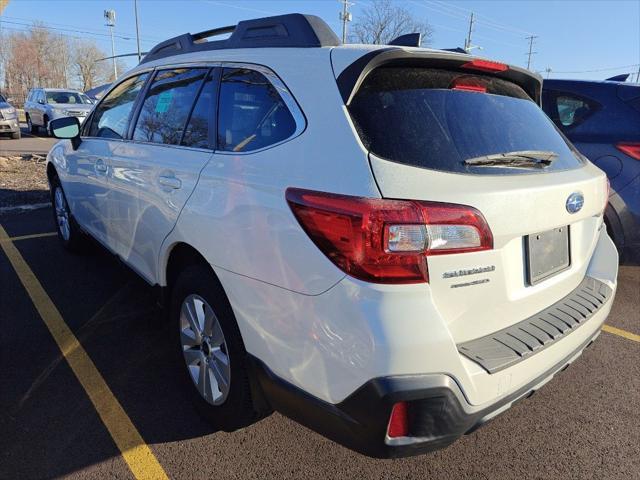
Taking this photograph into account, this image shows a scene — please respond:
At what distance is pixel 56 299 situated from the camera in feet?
12.8

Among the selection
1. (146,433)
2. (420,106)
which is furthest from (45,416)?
(420,106)

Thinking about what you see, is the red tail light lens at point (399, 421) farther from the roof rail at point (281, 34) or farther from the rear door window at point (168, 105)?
the rear door window at point (168, 105)

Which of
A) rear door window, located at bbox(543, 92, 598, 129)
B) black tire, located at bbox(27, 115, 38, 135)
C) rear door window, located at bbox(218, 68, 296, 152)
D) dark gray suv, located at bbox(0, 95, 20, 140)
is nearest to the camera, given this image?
rear door window, located at bbox(218, 68, 296, 152)

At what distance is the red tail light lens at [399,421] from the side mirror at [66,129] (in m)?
3.71

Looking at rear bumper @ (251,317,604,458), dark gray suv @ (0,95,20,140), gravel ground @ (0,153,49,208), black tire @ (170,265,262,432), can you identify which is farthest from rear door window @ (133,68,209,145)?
dark gray suv @ (0,95,20,140)

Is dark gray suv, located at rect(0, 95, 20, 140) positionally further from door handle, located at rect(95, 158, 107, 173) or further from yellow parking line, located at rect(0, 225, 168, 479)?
door handle, located at rect(95, 158, 107, 173)

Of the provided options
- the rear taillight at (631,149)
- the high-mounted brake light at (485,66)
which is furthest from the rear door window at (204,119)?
the rear taillight at (631,149)

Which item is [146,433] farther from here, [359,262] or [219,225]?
[359,262]

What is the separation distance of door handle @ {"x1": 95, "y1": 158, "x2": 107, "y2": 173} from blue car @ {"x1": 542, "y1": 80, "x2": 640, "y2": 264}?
388 cm

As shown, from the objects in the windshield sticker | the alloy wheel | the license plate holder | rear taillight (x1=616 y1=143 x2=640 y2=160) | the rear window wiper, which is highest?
the windshield sticker

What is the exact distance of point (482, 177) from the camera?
67.9 inches

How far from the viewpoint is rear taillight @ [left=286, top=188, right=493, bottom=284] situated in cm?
153

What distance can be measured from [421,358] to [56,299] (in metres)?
3.47

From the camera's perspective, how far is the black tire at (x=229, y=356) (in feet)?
6.82
